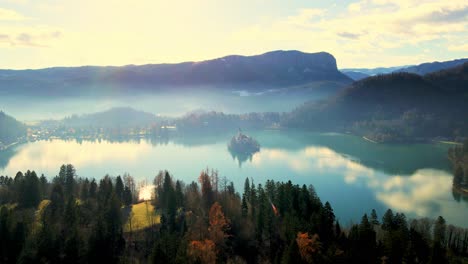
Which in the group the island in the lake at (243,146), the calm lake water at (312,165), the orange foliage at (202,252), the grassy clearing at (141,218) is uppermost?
the orange foliage at (202,252)

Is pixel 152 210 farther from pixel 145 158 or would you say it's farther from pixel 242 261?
pixel 145 158

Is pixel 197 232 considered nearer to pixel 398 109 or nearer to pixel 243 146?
pixel 243 146

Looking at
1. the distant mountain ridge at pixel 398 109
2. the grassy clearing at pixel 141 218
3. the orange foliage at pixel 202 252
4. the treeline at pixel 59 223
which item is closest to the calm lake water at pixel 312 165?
the distant mountain ridge at pixel 398 109

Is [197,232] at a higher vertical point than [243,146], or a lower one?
higher

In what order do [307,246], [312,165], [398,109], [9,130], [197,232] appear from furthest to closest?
[398,109] → [9,130] → [312,165] → [197,232] → [307,246]

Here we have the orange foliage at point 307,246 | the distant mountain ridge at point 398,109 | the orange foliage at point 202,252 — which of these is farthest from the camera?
the distant mountain ridge at point 398,109

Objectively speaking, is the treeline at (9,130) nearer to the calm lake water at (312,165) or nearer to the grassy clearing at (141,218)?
the calm lake water at (312,165)

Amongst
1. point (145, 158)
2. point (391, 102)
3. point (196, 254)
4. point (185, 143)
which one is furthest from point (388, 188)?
point (391, 102)

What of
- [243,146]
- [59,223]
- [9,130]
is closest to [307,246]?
[59,223]
